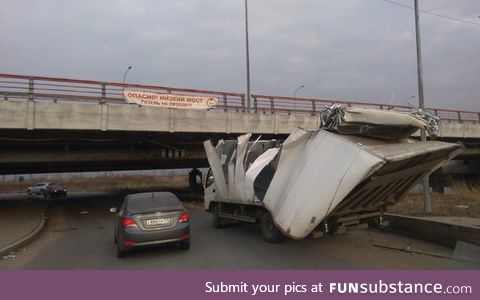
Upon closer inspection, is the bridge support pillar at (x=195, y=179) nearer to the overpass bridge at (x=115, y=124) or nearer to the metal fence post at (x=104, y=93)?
the overpass bridge at (x=115, y=124)

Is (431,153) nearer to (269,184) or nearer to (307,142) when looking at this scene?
(307,142)

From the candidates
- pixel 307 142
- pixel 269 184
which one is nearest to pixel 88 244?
pixel 269 184

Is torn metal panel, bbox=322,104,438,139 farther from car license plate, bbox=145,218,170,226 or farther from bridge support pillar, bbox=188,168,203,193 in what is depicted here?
bridge support pillar, bbox=188,168,203,193

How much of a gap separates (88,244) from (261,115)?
499 inches

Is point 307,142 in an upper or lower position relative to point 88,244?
upper

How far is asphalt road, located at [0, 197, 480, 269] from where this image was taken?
8.44m

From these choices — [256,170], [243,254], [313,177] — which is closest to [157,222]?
[243,254]

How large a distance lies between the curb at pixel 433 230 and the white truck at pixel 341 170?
116 cm

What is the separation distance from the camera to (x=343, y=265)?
26.9 feet

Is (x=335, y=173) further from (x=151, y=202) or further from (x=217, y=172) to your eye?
(x=217, y=172)

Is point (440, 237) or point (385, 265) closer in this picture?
point (385, 265)

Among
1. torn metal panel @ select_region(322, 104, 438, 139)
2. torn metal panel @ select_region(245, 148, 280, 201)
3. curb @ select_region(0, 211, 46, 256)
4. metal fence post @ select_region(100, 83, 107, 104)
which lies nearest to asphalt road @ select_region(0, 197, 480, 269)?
curb @ select_region(0, 211, 46, 256)

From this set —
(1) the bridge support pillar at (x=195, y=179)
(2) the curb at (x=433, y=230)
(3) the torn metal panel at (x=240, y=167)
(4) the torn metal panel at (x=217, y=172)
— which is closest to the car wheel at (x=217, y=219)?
(4) the torn metal panel at (x=217, y=172)

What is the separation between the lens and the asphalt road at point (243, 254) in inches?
332
